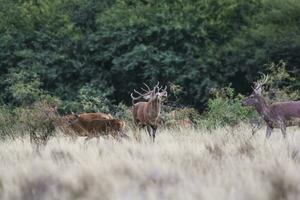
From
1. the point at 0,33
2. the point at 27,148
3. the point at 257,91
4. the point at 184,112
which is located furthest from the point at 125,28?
the point at 27,148

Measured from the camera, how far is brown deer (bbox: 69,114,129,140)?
46.6 feet

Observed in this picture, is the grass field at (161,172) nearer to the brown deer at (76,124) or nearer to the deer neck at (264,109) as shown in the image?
the brown deer at (76,124)

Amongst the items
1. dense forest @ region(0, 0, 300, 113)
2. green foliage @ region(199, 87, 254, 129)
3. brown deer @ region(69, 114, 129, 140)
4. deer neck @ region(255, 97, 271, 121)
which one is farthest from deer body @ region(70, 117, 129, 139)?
dense forest @ region(0, 0, 300, 113)

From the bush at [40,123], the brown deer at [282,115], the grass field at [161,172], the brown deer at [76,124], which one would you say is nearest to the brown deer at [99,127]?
the brown deer at [76,124]

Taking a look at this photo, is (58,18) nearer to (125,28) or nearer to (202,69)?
(125,28)

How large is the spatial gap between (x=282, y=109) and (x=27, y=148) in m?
5.46

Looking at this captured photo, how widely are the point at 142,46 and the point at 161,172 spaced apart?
19.5m

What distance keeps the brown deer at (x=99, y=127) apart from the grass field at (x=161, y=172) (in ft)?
6.81

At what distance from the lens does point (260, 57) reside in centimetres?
2695

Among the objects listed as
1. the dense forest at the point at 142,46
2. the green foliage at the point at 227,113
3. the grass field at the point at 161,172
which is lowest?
the green foliage at the point at 227,113

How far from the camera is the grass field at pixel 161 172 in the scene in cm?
794

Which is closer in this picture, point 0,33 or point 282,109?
point 282,109

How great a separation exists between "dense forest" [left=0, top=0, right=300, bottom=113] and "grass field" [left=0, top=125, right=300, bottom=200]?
50.2 feet

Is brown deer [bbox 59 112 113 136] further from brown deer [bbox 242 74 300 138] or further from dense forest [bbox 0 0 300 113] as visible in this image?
dense forest [bbox 0 0 300 113]
